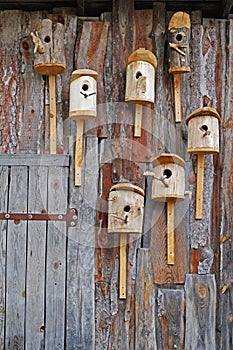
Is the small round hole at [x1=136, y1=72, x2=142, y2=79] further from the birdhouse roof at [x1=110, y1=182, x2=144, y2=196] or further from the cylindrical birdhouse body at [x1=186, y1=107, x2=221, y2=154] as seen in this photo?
the birdhouse roof at [x1=110, y1=182, x2=144, y2=196]

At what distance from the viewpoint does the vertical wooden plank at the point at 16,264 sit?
151 inches

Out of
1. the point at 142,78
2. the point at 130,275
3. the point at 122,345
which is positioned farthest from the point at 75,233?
the point at 142,78

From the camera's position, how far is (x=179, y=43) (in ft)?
12.9

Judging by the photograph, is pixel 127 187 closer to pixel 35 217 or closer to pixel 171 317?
pixel 35 217

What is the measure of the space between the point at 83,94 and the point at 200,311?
5.04ft

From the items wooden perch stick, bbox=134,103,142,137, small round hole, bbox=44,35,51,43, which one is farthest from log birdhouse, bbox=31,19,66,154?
wooden perch stick, bbox=134,103,142,137

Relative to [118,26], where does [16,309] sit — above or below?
below

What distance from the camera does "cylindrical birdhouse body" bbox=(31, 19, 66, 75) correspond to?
387cm

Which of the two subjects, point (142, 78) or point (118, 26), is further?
point (118, 26)

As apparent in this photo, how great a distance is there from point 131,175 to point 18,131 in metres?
0.78

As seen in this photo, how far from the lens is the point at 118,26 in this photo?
13.4 feet

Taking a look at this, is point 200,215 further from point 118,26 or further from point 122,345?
point 118,26

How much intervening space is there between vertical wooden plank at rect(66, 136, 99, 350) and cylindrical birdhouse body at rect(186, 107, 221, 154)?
24.6 inches

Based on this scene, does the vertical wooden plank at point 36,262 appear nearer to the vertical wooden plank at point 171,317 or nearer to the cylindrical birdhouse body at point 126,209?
the cylindrical birdhouse body at point 126,209
